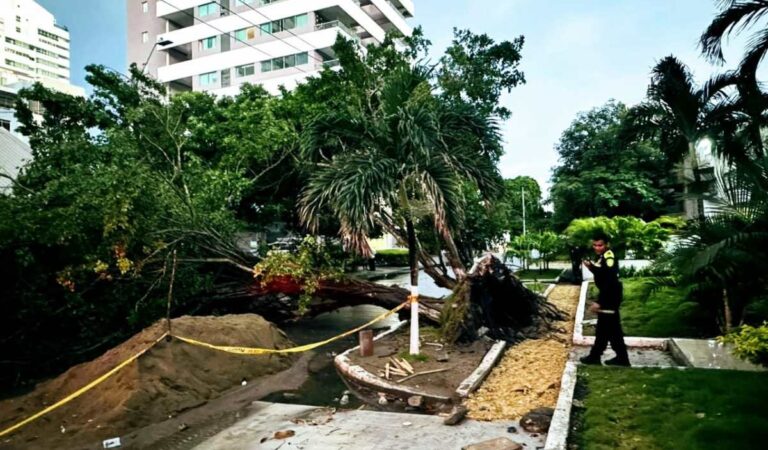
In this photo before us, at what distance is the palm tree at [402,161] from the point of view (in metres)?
7.48

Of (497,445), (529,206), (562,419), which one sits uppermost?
(529,206)

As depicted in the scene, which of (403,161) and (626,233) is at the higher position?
(403,161)

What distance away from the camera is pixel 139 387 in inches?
260

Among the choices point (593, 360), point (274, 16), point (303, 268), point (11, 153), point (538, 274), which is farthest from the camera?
point (274, 16)

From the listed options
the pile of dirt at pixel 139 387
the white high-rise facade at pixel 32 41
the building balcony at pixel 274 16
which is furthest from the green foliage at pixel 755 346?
the white high-rise facade at pixel 32 41

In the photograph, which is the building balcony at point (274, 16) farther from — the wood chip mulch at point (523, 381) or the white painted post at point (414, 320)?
the white painted post at point (414, 320)

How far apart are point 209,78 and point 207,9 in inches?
228

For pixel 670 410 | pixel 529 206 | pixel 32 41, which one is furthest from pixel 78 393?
pixel 32 41

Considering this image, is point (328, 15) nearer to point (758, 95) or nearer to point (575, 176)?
point (575, 176)

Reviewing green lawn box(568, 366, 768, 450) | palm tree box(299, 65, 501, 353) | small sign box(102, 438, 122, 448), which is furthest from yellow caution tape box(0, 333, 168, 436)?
green lawn box(568, 366, 768, 450)

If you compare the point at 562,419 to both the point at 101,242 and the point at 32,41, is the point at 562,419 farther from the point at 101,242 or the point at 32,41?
the point at 32,41

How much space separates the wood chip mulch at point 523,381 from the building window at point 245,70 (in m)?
35.1

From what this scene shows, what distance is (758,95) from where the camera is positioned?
10836 millimetres

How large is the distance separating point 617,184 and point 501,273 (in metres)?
24.9
